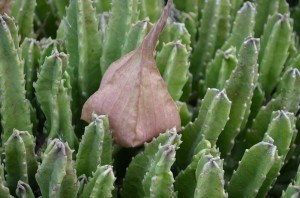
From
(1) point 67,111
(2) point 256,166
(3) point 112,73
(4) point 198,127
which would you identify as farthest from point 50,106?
(2) point 256,166

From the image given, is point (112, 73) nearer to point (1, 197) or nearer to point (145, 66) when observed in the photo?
point (145, 66)

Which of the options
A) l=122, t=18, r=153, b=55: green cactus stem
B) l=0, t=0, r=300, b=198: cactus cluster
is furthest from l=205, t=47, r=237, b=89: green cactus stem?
l=122, t=18, r=153, b=55: green cactus stem

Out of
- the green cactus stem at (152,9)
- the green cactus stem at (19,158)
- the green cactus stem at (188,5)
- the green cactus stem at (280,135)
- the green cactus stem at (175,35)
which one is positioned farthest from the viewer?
the green cactus stem at (188,5)

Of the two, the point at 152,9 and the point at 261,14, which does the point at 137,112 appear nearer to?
the point at 152,9

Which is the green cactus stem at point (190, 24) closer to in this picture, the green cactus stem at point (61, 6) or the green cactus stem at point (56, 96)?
the green cactus stem at point (61, 6)

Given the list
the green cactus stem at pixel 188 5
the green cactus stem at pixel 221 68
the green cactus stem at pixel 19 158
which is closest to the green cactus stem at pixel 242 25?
the green cactus stem at pixel 221 68
